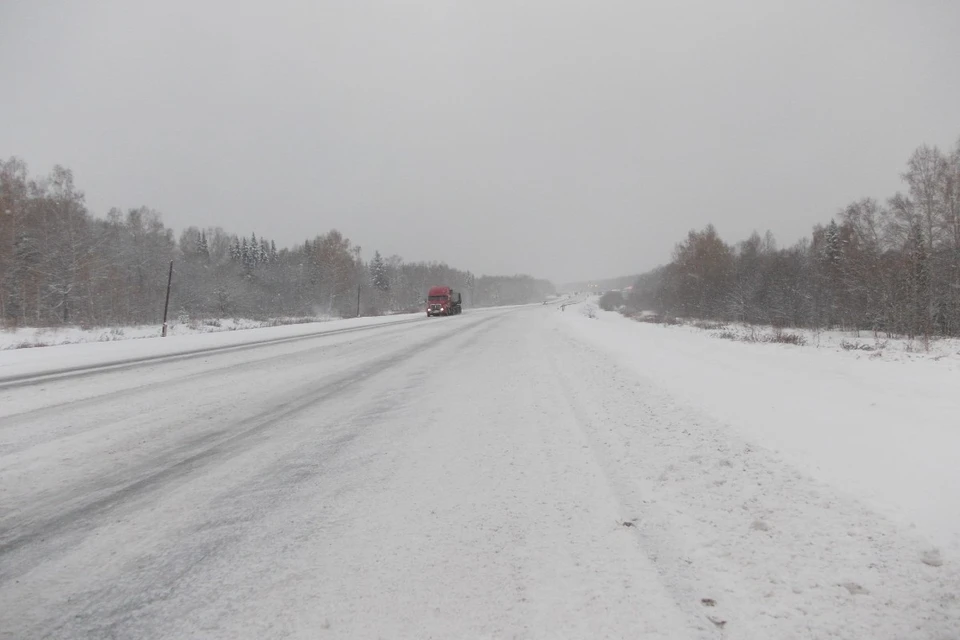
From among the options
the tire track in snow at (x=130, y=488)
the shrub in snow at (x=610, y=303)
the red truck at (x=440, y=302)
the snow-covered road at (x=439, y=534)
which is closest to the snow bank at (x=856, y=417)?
the snow-covered road at (x=439, y=534)

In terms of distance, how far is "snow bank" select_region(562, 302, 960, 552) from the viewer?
285cm

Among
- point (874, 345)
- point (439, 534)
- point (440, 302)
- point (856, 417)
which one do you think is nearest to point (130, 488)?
point (439, 534)

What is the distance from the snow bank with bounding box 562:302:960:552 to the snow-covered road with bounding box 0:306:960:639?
0.89 ft

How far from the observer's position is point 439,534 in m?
2.56

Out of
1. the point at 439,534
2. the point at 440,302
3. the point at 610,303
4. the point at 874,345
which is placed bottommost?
the point at 439,534

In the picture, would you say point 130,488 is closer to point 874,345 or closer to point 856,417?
point 856,417

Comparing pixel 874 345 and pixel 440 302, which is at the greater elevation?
pixel 440 302

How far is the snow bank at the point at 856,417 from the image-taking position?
2.85m

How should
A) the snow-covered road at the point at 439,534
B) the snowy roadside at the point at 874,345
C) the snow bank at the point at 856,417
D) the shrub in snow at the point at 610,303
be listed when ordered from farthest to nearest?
1. the shrub in snow at the point at 610,303
2. the snowy roadside at the point at 874,345
3. the snow bank at the point at 856,417
4. the snow-covered road at the point at 439,534

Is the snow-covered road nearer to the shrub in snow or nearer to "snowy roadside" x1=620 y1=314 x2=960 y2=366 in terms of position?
"snowy roadside" x1=620 y1=314 x2=960 y2=366

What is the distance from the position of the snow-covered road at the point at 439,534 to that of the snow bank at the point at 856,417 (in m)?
0.27

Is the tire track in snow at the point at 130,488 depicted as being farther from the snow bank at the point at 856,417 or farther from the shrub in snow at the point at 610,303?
the shrub in snow at the point at 610,303

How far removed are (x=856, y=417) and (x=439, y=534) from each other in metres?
4.72

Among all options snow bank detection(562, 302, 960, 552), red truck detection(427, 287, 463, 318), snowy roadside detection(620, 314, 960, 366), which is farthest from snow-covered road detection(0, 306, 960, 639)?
red truck detection(427, 287, 463, 318)
